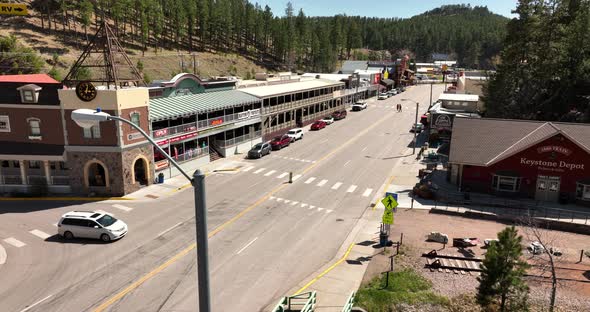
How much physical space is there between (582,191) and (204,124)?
3538cm

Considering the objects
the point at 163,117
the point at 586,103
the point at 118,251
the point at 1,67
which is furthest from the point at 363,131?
the point at 1,67

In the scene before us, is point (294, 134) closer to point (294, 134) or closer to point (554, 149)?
point (294, 134)

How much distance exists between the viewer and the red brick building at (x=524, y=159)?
33.3 metres

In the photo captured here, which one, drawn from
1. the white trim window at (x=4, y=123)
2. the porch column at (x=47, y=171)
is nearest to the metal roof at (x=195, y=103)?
the porch column at (x=47, y=171)

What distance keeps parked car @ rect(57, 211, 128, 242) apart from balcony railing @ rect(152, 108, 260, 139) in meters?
12.8

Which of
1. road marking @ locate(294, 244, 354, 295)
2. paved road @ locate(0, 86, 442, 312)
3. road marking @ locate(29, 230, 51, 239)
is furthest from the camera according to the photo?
road marking @ locate(29, 230, 51, 239)

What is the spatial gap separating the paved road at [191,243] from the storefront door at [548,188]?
13.1 m

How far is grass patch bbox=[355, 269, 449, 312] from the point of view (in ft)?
60.2

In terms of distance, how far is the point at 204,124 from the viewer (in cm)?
4372

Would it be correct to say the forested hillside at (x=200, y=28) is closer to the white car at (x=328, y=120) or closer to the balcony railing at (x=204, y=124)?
the white car at (x=328, y=120)

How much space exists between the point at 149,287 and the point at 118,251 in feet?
17.1

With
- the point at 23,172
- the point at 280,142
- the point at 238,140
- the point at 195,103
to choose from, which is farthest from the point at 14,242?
the point at 280,142

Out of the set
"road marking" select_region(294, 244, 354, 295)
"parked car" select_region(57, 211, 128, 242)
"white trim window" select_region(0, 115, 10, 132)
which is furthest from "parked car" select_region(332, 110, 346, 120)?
"parked car" select_region(57, 211, 128, 242)

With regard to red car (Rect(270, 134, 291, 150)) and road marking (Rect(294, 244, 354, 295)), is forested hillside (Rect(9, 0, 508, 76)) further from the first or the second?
road marking (Rect(294, 244, 354, 295))
